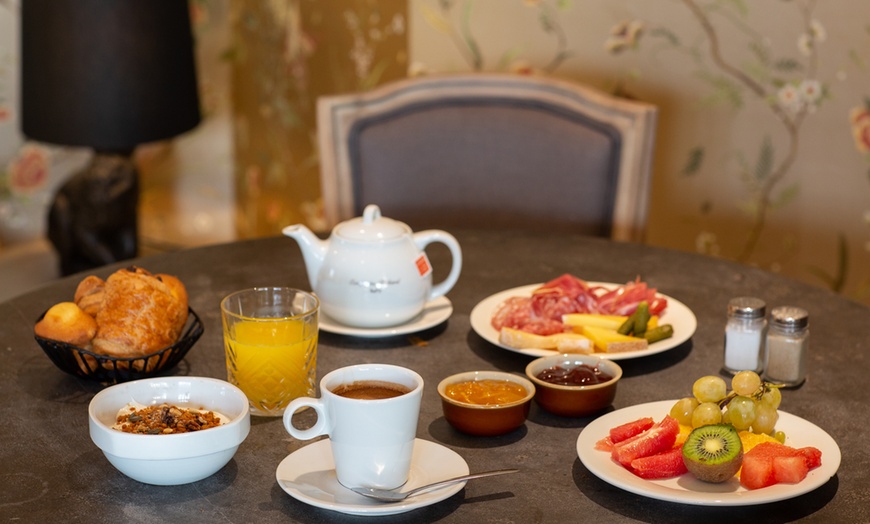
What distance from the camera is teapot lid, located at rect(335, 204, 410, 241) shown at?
1420 millimetres

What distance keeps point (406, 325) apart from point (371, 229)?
145 mm

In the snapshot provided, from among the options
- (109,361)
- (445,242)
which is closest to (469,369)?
(445,242)

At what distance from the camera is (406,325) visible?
145 centimetres

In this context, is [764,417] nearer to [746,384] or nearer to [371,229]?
[746,384]

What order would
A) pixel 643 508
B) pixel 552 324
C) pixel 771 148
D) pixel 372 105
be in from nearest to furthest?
pixel 643 508, pixel 552 324, pixel 372 105, pixel 771 148

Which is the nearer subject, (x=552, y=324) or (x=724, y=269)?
(x=552, y=324)

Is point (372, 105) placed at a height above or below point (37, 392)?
above

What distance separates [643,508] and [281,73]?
2.80 m

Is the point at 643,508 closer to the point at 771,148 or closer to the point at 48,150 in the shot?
the point at 771,148

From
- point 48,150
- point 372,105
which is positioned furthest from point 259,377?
point 48,150

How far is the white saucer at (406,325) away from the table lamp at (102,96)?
5.08 feet

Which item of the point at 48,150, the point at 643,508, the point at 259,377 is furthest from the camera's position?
the point at 48,150

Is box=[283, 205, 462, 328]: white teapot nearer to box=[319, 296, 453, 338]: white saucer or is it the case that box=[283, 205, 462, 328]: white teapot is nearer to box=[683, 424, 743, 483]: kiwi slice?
box=[319, 296, 453, 338]: white saucer

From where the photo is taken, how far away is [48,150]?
11.1 ft
